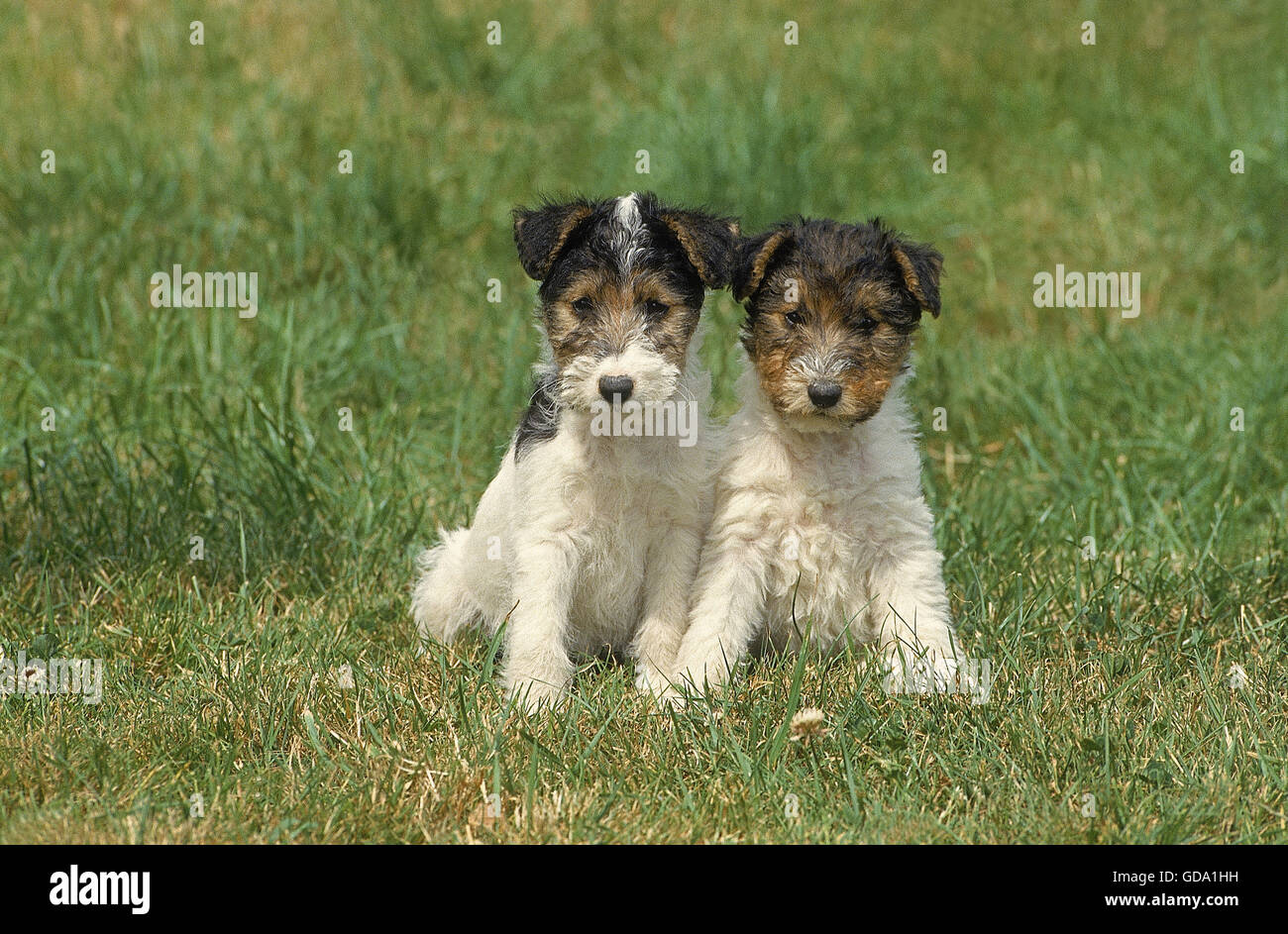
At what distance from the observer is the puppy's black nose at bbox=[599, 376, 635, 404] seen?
16.0 feet

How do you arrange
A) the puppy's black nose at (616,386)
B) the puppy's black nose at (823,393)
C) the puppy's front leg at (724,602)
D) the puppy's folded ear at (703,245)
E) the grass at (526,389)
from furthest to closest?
the puppy's front leg at (724,602) < the puppy's folded ear at (703,245) < the puppy's black nose at (823,393) < the puppy's black nose at (616,386) < the grass at (526,389)

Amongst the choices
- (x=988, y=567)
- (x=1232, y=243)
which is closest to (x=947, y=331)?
(x=1232, y=243)

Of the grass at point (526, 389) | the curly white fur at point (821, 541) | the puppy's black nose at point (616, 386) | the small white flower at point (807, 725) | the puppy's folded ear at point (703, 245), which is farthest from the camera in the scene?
the curly white fur at point (821, 541)

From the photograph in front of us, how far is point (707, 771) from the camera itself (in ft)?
15.4

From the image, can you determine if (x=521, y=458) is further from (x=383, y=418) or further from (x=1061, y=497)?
(x=1061, y=497)

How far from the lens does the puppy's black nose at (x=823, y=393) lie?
5.07 metres

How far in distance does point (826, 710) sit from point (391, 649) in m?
1.81

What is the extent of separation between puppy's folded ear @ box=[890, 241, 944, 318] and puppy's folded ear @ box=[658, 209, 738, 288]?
2.01ft

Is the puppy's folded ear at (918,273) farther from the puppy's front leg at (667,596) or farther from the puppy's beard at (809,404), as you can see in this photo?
the puppy's front leg at (667,596)

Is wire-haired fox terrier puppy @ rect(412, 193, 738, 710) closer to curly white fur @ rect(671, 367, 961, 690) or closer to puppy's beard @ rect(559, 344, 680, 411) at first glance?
puppy's beard @ rect(559, 344, 680, 411)

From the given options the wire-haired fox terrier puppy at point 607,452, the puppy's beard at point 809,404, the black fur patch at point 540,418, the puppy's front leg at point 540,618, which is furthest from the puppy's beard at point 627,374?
the puppy's front leg at point 540,618

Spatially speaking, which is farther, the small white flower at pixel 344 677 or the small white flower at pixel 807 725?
the small white flower at pixel 344 677

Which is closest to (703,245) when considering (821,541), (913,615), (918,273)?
(918,273)

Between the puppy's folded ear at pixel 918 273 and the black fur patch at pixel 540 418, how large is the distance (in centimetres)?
132
